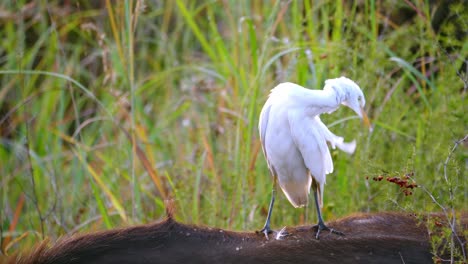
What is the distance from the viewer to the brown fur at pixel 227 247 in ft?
9.19

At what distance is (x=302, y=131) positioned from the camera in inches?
131

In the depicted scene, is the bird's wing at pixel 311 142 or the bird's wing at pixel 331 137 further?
the bird's wing at pixel 331 137

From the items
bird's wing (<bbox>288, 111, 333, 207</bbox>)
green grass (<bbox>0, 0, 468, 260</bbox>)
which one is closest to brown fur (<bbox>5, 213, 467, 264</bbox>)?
bird's wing (<bbox>288, 111, 333, 207</bbox>)

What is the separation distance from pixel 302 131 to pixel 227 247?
65 centimetres

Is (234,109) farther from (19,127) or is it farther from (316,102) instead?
(19,127)

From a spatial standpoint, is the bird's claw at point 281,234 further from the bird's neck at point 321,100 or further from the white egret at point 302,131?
the bird's neck at point 321,100

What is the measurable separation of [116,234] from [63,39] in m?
4.87

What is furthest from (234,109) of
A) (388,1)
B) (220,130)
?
(388,1)

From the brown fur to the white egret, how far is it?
0.37 ft

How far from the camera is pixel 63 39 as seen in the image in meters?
7.45

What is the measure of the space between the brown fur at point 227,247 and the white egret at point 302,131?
0.37ft

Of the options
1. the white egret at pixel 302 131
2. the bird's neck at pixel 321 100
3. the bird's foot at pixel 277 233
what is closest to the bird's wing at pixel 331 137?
the white egret at pixel 302 131

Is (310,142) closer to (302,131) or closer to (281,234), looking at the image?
(302,131)

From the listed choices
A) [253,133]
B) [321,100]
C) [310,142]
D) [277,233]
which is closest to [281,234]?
[277,233]
